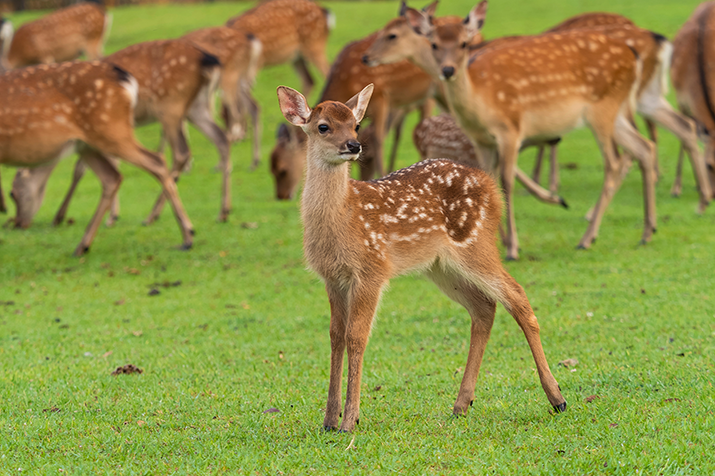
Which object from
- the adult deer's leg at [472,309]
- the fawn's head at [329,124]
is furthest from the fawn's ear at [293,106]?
the adult deer's leg at [472,309]

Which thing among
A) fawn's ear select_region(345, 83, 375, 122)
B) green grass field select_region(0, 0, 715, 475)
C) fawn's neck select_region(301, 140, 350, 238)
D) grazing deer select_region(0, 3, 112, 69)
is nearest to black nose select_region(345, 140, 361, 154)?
fawn's neck select_region(301, 140, 350, 238)

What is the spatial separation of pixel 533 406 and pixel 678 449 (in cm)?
86

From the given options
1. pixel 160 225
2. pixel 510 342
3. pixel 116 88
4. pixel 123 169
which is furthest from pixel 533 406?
pixel 123 169

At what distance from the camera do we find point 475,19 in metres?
8.16

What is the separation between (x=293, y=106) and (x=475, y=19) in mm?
4696

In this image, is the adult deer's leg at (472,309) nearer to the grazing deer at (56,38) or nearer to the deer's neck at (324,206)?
the deer's neck at (324,206)

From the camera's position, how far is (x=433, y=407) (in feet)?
13.7

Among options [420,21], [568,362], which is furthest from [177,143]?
[568,362]

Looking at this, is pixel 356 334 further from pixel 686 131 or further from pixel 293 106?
pixel 686 131

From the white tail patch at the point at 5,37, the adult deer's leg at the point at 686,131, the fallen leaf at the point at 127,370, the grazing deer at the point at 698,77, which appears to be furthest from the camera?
the white tail patch at the point at 5,37

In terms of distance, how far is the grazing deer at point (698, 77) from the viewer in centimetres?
987

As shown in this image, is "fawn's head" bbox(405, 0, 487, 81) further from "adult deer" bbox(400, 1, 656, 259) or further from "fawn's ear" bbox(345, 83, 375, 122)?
"fawn's ear" bbox(345, 83, 375, 122)

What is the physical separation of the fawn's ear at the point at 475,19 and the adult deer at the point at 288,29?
21.0 feet

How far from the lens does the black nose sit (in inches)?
142
